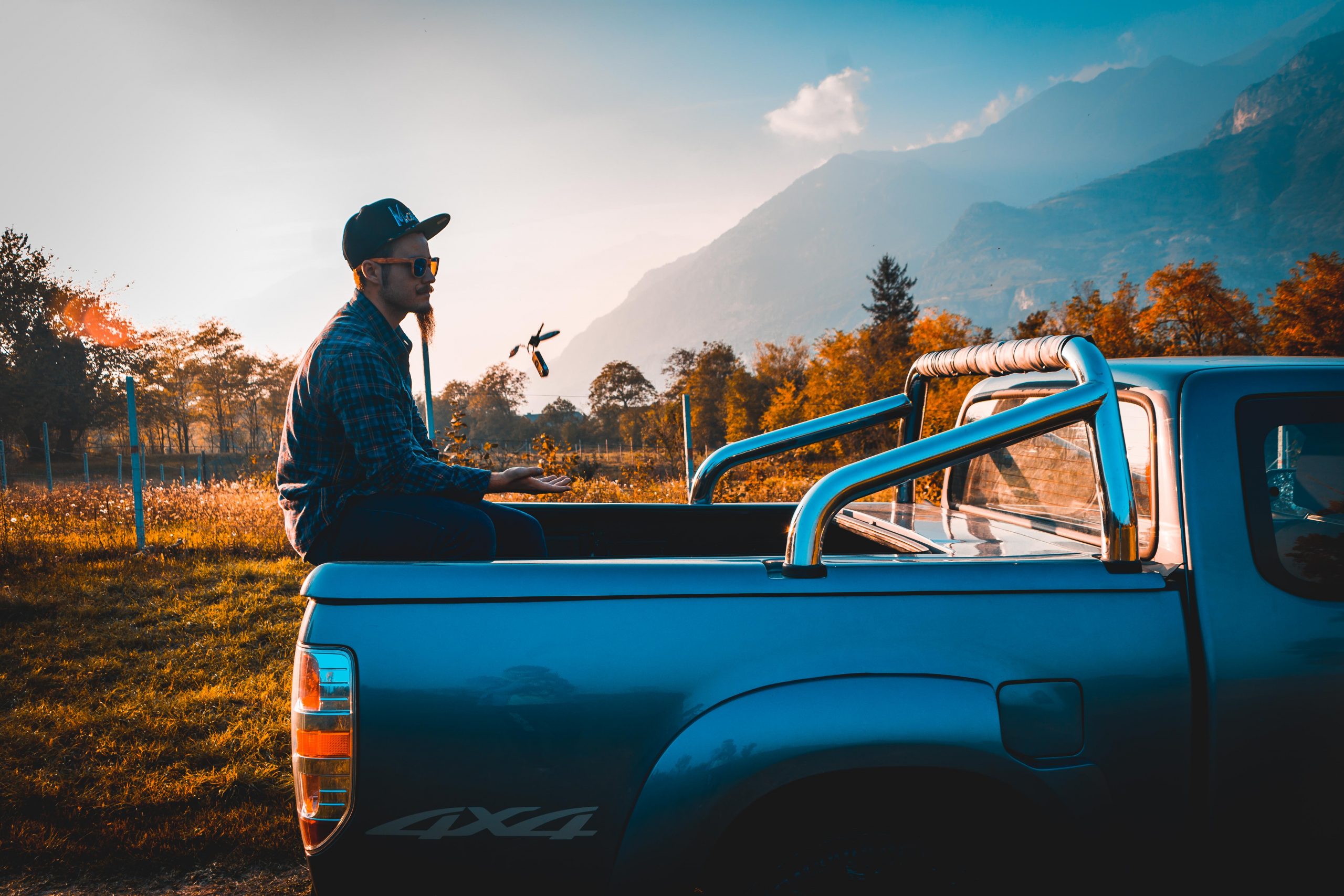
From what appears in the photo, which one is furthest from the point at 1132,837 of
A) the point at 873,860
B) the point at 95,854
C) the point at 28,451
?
the point at 28,451

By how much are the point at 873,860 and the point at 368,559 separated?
1461 mm

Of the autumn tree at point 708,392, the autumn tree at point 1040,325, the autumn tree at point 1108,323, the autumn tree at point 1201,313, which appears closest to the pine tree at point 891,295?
the autumn tree at point 1040,325

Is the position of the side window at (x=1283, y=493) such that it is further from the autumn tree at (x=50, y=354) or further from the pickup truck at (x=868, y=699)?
the autumn tree at (x=50, y=354)

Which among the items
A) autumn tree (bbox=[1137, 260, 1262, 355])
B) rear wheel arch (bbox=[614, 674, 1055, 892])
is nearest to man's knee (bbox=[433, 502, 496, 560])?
rear wheel arch (bbox=[614, 674, 1055, 892])

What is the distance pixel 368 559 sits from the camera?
1997 mm

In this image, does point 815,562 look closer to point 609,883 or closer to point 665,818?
point 665,818

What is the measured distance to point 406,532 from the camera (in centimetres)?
192

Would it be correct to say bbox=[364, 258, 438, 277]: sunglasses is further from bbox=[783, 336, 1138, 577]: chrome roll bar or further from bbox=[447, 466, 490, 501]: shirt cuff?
bbox=[783, 336, 1138, 577]: chrome roll bar

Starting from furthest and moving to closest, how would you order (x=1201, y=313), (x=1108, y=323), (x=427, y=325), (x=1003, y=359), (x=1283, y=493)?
(x=1108, y=323) → (x=1201, y=313) → (x=427, y=325) → (x=1003, y=359) → (x=1283, y=493)

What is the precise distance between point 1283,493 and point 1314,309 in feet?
144

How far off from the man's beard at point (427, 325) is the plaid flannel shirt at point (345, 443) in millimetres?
385

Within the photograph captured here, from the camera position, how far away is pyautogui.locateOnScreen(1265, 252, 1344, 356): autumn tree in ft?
110

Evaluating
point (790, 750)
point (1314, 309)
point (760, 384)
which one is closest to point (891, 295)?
point (760, 384)

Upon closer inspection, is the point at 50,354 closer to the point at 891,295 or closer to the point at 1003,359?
the point at 1003,359
